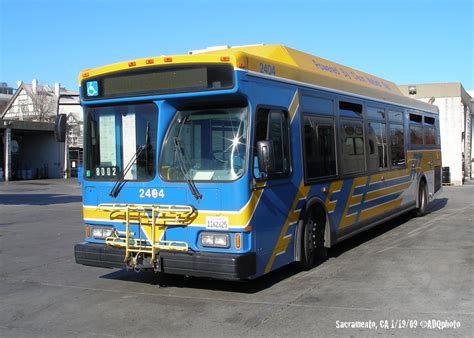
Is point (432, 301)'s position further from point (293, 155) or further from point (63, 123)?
point (63, 123)

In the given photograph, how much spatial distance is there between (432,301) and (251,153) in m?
2.70

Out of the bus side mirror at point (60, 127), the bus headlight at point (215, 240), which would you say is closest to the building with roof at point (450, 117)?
the bus side mirror at point (60, 127)

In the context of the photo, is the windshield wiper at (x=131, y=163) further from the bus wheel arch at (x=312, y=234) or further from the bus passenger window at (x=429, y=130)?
the bus passenger window at (x=429, y=130)

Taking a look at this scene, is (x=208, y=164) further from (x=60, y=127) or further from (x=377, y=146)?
(x=377, y=146)

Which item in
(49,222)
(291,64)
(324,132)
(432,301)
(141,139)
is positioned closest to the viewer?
(432,301)

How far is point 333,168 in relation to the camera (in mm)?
8250

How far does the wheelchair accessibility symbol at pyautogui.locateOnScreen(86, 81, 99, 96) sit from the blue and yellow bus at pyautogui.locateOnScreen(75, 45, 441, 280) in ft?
0.04

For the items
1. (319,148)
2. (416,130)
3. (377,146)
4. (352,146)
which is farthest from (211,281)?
(416,130)

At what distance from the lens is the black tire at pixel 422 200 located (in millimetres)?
13500

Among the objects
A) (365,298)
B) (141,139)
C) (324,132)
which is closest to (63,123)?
(141,139)

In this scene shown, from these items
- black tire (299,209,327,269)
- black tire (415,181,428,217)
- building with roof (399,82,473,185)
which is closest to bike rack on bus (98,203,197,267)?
black tire (299,209,327,269)

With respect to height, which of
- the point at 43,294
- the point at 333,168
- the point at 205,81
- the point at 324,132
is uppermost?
the point at 205,81

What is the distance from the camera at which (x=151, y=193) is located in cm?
638

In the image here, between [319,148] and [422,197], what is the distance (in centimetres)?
707
